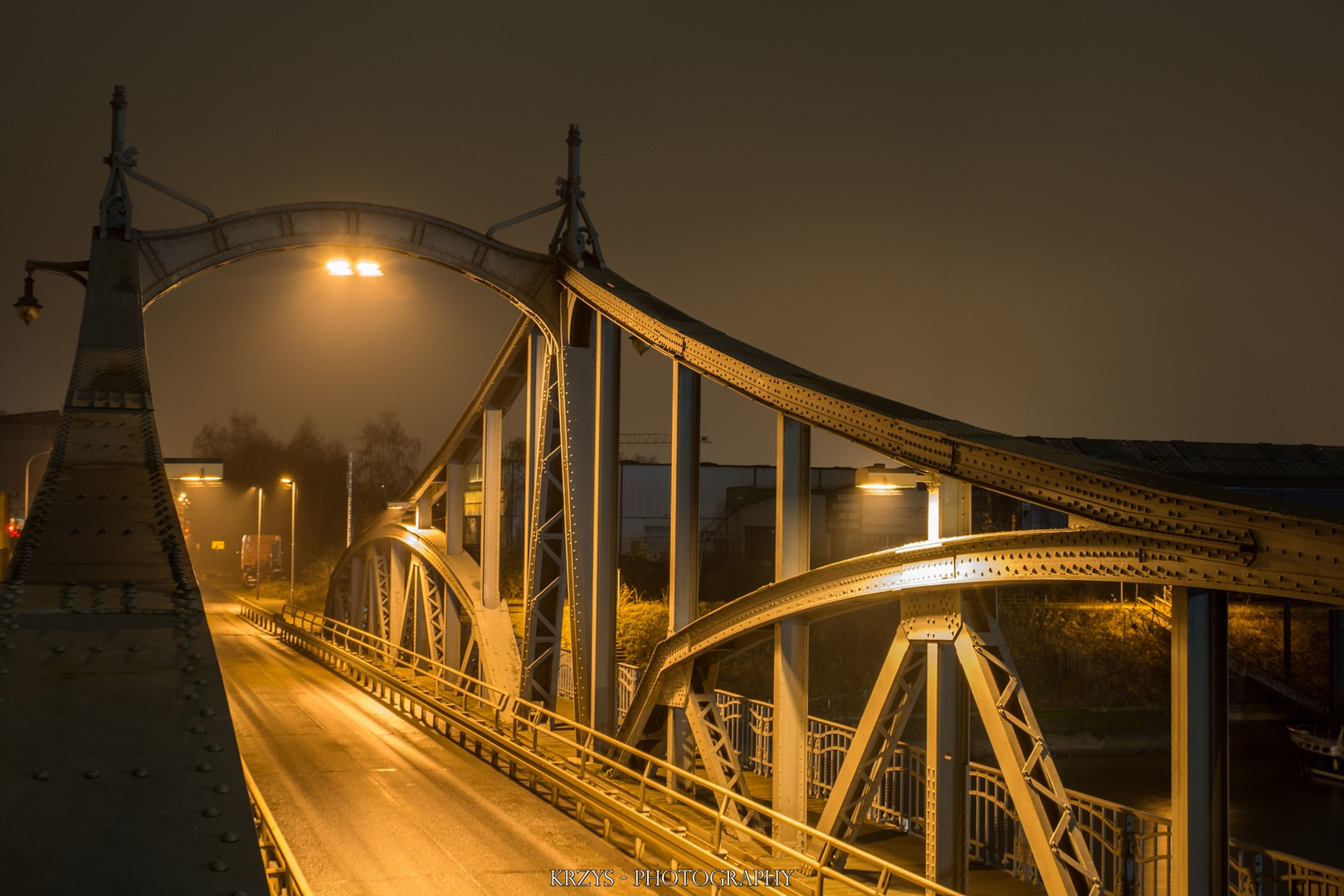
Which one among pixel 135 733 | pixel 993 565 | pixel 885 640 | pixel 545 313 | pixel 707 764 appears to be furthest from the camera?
pixel 885 640

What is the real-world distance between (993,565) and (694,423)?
5.87 meters

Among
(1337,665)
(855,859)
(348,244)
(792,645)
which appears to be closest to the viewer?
(792,645)

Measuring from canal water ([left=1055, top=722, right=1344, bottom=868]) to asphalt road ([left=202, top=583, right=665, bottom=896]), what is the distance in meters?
19.4

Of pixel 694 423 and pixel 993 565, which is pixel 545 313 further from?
pixel 993 565

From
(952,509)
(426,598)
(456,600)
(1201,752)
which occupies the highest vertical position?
(952,509)

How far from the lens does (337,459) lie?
106875mm

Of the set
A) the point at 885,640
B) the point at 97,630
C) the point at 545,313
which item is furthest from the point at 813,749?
the point at 885,640

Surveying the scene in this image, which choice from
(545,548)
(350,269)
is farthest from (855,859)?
(350,269)

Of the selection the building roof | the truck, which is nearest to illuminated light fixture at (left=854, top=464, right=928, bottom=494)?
the building roof

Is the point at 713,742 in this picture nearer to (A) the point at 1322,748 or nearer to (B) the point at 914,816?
(B) the point at 914,816

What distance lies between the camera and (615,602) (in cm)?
1555

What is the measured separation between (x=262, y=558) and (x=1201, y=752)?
7753 cm

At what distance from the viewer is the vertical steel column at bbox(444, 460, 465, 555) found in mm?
25797

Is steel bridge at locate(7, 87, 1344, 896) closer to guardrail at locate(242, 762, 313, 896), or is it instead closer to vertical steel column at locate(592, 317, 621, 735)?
vertical steel column at locate(592, 317, 621, 735)
